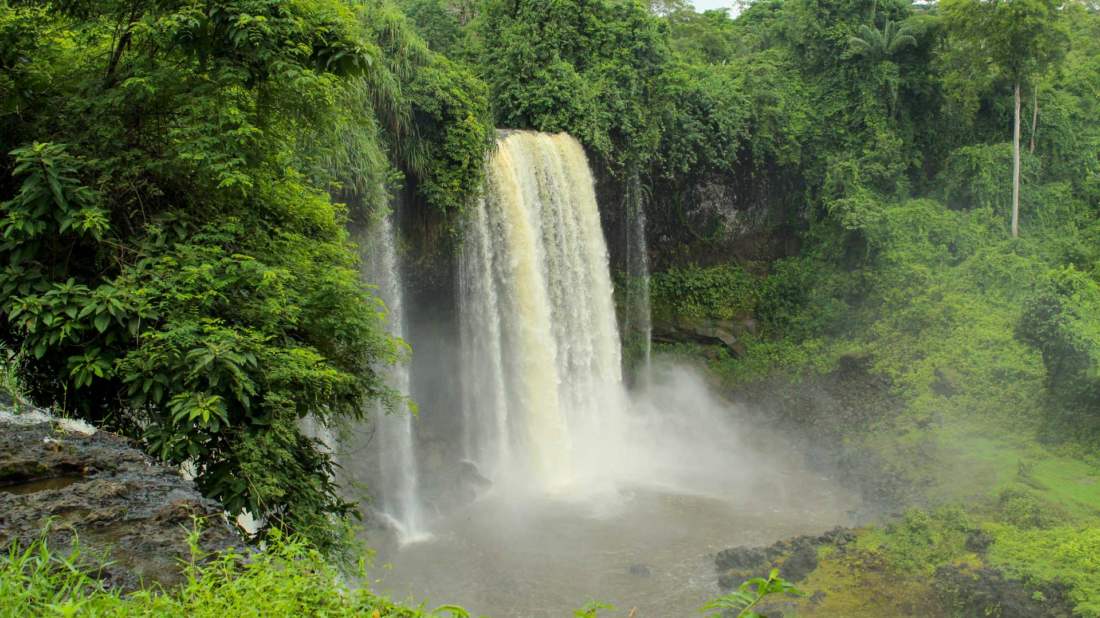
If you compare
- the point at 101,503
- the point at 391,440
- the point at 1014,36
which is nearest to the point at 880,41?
the point at 1014,36

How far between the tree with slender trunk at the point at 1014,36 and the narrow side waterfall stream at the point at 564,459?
8.41m

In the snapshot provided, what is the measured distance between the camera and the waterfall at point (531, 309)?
14898 millimetres

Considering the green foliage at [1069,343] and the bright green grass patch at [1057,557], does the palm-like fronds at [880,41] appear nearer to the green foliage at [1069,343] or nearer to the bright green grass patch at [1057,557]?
the green foliage at [1069,343]

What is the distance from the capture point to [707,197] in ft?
66.6

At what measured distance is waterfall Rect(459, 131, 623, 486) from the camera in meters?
14.9

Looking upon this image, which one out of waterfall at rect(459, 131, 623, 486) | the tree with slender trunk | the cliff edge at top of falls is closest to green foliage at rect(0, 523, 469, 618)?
the cliff edge at top of falls

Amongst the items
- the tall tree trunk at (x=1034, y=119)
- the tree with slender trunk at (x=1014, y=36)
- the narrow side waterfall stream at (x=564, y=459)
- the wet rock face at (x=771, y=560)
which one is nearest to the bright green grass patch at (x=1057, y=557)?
the wet rock face at (x=771, y=560)

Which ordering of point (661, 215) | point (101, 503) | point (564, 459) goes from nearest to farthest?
point (101, 503) < point (564, 459) < point (661, 215)

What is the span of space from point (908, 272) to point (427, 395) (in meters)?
10.4

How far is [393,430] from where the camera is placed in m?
14.1

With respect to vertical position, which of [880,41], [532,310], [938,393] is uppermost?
[880,41]

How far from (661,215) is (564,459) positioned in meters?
6.55

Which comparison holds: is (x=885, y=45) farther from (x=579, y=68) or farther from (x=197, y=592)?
(x=197, y=592)

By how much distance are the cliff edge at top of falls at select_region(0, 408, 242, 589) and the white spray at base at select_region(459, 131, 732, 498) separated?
9.98 meters
